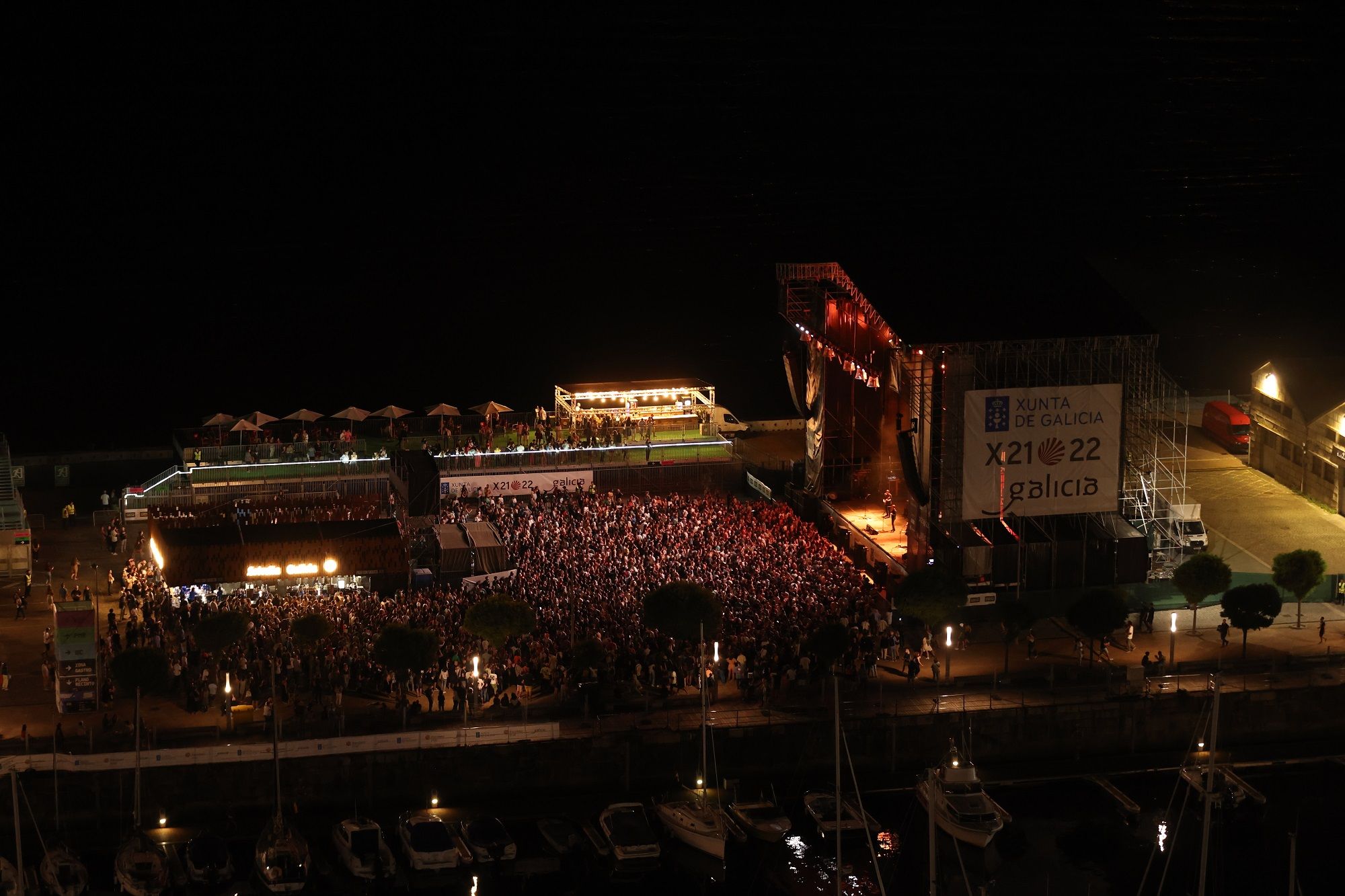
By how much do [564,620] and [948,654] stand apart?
8.73 metres

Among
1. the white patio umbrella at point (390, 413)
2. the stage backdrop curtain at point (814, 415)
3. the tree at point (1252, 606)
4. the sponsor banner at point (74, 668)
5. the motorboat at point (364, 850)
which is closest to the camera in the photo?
the motorboat at point (364, 850)

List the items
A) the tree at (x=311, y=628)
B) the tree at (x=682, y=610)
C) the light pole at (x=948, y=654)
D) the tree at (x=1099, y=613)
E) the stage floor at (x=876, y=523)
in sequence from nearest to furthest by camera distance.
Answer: the tree at (x=311, y=628) → the tree at (x=682, y=610) → the light pole at (x=948, y=654) → the tree at (x=1099, y=613) → the stage floor at (x=876, y=523)

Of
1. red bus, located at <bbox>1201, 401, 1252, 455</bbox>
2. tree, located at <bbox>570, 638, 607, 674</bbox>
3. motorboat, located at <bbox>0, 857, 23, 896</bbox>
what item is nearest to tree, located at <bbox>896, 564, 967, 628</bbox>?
tree, located at <bbox>570, 638, 607, 674</bbox>

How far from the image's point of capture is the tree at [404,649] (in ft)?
132

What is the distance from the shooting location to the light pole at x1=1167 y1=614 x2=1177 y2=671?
44406 millimetres

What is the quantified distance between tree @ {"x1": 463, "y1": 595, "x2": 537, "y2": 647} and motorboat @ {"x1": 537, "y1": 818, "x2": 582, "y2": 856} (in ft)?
14.5

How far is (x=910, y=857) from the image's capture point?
38625 millimetres

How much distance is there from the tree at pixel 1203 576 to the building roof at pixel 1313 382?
31.3 ft

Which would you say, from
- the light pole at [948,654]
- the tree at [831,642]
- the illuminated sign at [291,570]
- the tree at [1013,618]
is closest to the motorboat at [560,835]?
the tree at [831,642]

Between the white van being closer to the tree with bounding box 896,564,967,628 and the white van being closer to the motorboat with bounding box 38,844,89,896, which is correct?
the tree with bounding box 896,564,967,628

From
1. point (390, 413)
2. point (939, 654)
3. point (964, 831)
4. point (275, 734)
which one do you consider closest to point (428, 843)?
point (275, 734)

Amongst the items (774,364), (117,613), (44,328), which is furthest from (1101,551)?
(44,328)

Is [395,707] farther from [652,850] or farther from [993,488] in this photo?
[993,488]

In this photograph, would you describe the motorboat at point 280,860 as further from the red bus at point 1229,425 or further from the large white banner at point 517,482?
the red bus at point 1229,425
